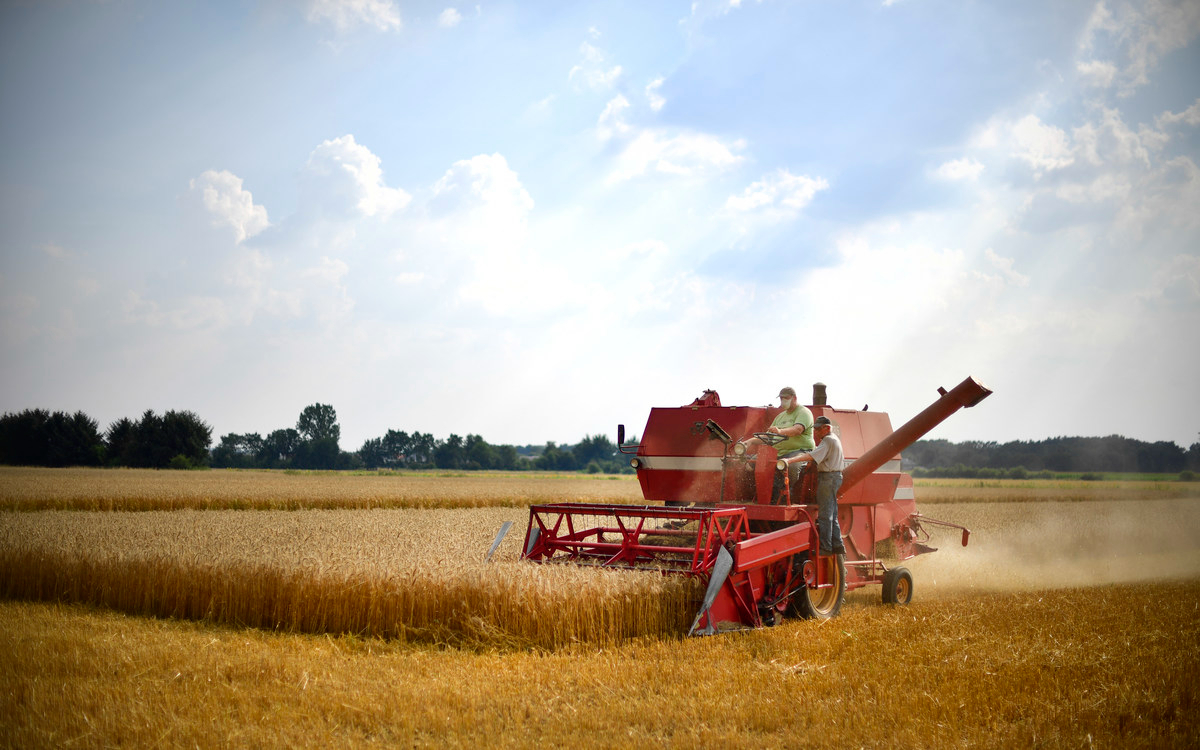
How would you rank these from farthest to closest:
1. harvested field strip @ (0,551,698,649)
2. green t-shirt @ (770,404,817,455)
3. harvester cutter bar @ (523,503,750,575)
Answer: green t-shirt @ (770,404,817,455) < harvester cutter bar @ (523,503,750,575) < harvested field strip @ (0,551,698,649)

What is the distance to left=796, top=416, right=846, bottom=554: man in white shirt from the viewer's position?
394 inches

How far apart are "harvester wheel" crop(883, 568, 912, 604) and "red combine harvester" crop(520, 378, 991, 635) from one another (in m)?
0.02

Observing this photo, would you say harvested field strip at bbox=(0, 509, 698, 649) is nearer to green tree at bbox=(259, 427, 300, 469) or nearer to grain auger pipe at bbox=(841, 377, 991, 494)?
grain auger pipe at bbox=(841, 377, 991, 494)

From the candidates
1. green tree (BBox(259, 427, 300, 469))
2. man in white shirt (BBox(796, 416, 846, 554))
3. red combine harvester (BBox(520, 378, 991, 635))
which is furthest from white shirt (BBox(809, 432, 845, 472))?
green tree (BBox(259, 427, 300, 469))

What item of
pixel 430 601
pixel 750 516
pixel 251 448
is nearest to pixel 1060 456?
pixel 750 516

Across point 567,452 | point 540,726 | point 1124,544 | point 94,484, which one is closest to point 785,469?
point 540,726

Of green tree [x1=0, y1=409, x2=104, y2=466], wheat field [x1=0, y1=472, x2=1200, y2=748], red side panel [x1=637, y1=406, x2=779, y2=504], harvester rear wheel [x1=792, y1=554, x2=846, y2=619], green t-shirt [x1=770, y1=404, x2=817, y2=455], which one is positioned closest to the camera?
wheat field [x1=0, y1=472, x2=1200, y2=748]

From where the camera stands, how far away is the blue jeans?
10.0 metres

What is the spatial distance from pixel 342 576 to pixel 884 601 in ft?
23.9

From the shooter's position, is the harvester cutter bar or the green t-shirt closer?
the harvester cutter bar

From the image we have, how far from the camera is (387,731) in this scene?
582cm

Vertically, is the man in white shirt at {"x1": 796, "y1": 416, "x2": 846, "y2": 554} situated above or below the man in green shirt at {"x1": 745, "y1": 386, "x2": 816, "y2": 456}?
below

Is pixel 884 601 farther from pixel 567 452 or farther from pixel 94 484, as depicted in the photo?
pixel 567 452

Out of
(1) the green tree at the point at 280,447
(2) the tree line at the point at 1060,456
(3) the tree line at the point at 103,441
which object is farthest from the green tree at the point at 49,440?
(2) the tree line at the point at 1060,456
